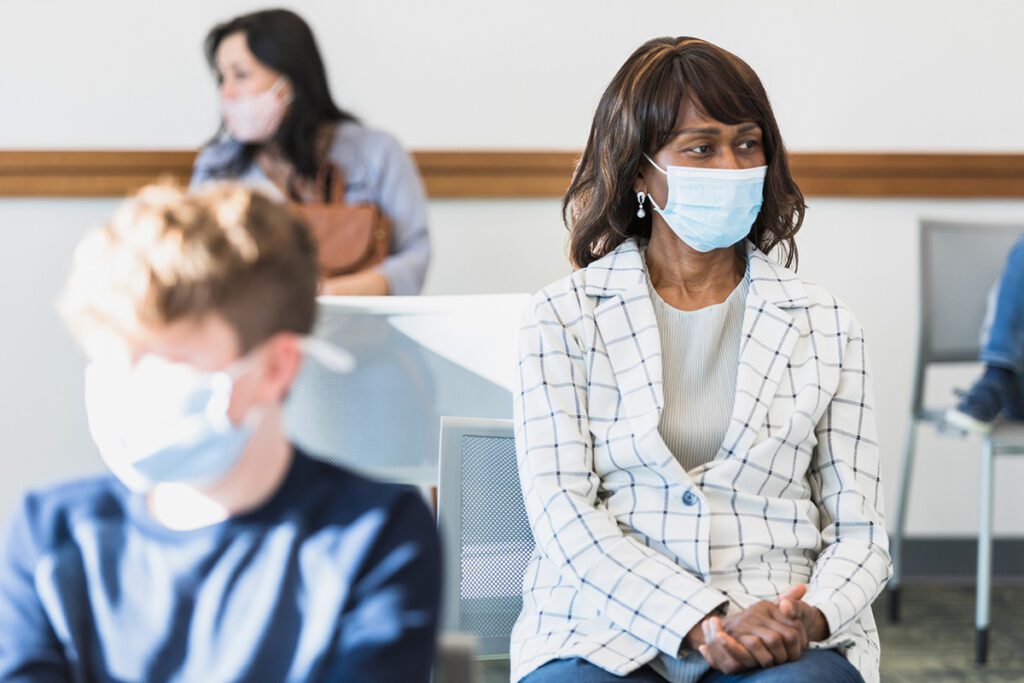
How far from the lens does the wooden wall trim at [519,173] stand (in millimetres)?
3209

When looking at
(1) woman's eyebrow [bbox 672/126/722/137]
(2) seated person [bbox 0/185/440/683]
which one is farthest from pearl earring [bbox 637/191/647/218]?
(2) seated person [bbox 0/185/440/683]

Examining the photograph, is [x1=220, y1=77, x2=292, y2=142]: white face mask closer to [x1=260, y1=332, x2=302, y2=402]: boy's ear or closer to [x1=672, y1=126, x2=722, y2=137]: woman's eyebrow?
[x1=672, y1=126, x2=722, y2=137]: woman's eyebrow

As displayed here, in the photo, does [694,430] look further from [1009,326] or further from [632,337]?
[1009,326]

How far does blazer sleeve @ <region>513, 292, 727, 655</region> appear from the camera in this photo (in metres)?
1.46

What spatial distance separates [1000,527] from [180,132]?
2509 millimetres

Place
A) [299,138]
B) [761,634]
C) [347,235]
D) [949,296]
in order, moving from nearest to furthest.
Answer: [761,634] → [347,235] → [299,138] → [949,296]

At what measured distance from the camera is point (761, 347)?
5.30 ft

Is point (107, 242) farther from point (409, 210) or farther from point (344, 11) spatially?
point (344, 11)

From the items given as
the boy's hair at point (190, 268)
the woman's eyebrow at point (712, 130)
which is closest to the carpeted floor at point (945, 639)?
the woman's eyebrow at point (712, 130)

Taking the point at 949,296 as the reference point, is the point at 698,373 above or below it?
above

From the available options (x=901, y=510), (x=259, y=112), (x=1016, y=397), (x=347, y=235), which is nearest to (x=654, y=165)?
(x=347, y=235)

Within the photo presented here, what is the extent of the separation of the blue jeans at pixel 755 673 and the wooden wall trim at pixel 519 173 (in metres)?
1.96

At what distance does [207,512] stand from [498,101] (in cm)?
242

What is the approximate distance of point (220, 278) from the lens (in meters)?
0.91
